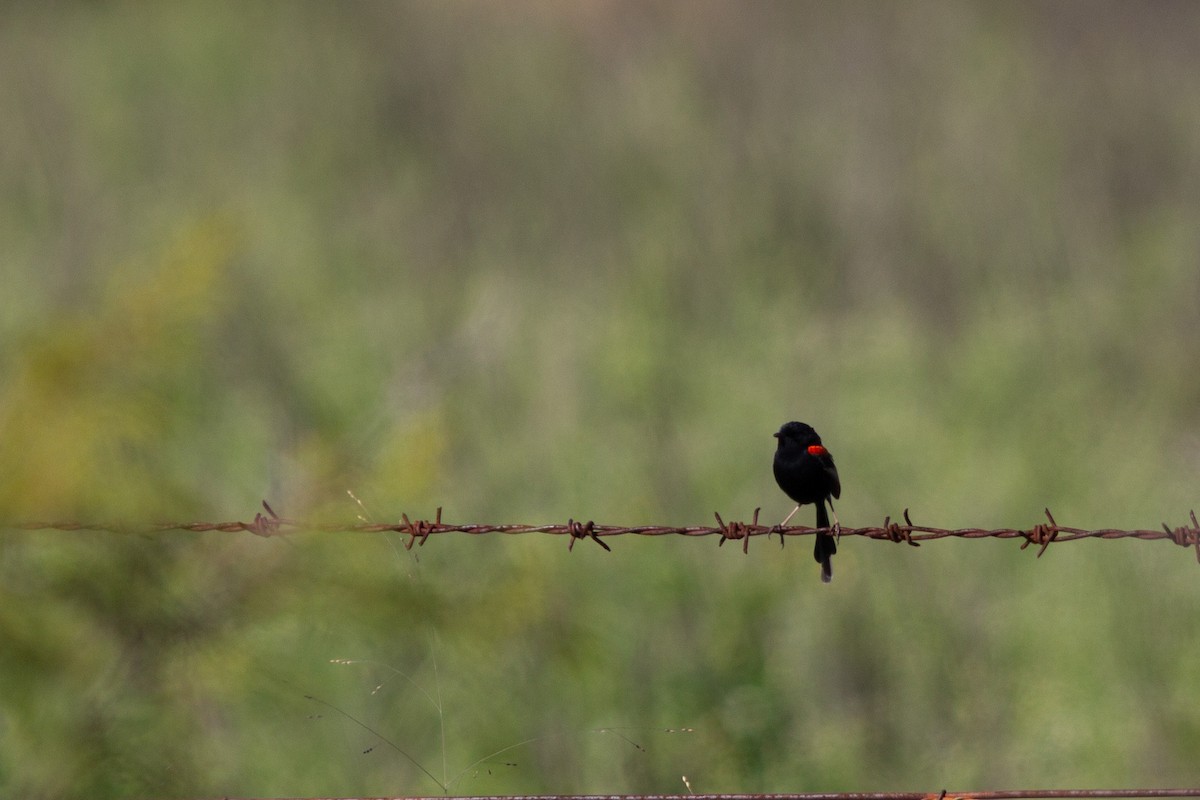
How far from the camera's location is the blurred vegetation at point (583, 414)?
557 cm

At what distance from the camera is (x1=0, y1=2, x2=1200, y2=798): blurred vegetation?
18.3 ft

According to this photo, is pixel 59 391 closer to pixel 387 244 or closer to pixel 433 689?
pixel 433 689

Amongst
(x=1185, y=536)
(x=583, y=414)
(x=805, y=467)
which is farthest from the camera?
(x=583, y=414)

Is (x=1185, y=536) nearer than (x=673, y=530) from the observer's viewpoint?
Yes

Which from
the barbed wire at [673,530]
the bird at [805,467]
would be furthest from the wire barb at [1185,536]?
the bird at [805,467]

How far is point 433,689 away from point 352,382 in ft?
23.9

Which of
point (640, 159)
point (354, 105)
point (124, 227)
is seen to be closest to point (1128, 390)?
point (640, 159)

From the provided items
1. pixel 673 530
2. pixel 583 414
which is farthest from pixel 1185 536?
pixel 583 414

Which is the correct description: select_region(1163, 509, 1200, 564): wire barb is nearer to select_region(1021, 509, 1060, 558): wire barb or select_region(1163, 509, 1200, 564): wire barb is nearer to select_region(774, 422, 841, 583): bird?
select_region(1021, 509, 1060, 558): wire barb

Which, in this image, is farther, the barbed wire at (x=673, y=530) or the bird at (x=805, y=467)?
the bird at (x=805, y=467)

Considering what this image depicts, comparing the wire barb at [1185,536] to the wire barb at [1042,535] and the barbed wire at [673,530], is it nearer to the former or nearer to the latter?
the barbed wire at [673,530]

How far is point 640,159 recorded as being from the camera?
2136 cm

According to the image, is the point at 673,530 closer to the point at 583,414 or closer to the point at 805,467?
the point at 805,467

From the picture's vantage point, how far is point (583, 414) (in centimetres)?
1381
